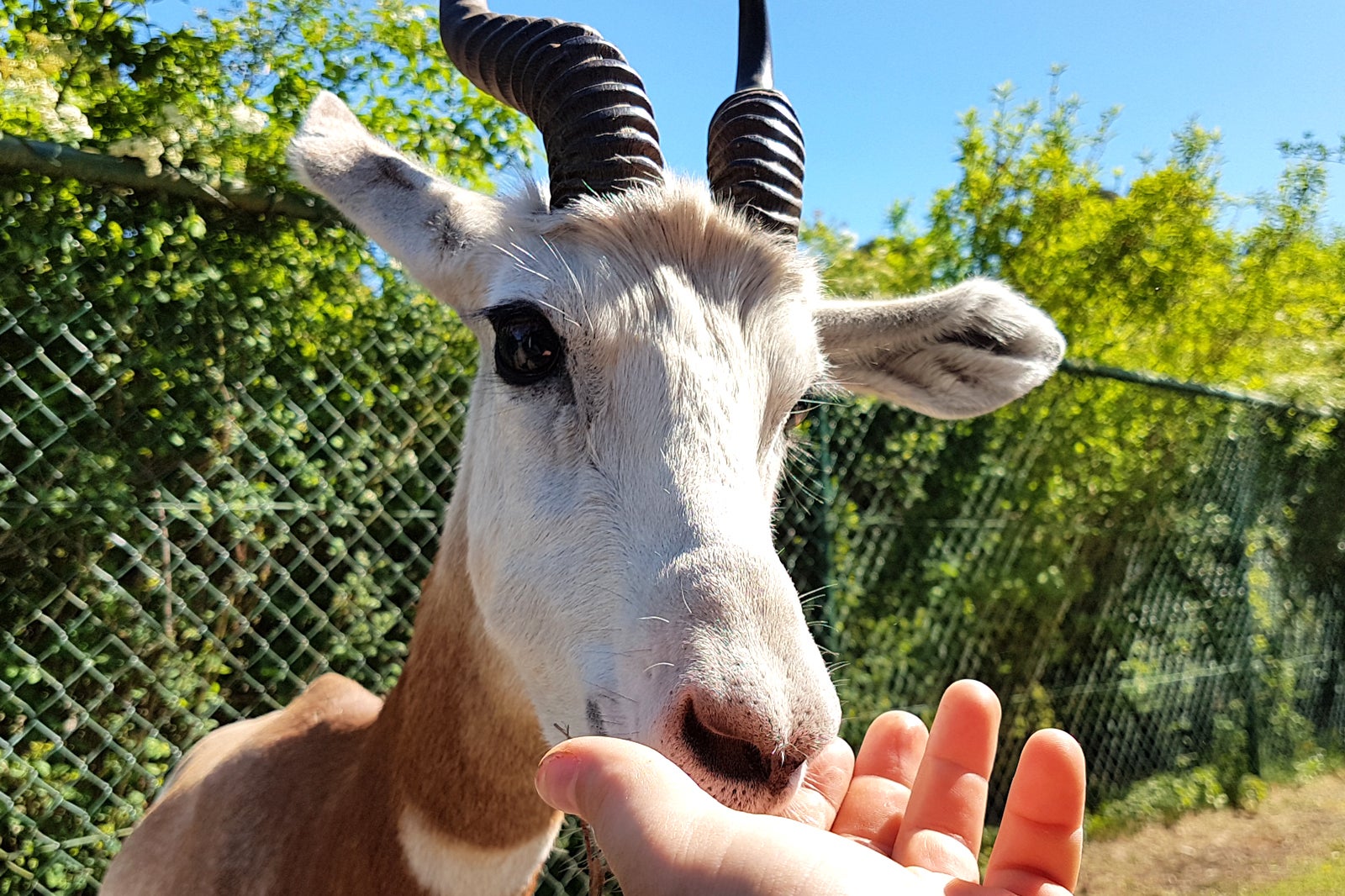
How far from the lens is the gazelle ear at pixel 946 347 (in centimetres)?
266

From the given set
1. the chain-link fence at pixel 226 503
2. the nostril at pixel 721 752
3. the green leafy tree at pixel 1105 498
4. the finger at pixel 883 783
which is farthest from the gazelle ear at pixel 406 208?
the green leafy tree at pixel 1105 498

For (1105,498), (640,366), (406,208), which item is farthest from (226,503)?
(1105,498)

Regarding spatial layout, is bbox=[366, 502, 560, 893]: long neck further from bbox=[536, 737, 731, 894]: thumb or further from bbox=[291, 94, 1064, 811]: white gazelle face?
bbox=[536, 737, 731, 894]: thumb

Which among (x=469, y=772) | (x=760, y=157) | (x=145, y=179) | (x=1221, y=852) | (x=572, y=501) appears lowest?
(x=469, y=772)

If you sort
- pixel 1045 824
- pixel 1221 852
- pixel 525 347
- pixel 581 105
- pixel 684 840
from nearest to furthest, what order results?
pixel 684 840
pixel 1045 824
pixel 525 347
pixel 581 105
pixel 1221 852

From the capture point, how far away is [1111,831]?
256 inches

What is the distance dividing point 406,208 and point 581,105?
1.84ft

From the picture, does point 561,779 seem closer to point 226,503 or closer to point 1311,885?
point 226,503

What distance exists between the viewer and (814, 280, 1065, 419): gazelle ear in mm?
2662

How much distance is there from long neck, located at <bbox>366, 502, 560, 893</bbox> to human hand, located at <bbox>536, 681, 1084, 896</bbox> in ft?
2.31

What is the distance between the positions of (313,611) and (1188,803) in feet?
24.4

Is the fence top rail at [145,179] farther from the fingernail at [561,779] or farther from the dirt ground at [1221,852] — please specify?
the dirt ground at [1221,852]

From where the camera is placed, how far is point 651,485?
1.61m

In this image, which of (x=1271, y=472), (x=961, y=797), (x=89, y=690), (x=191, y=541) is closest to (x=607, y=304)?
(x=961, y=797)
